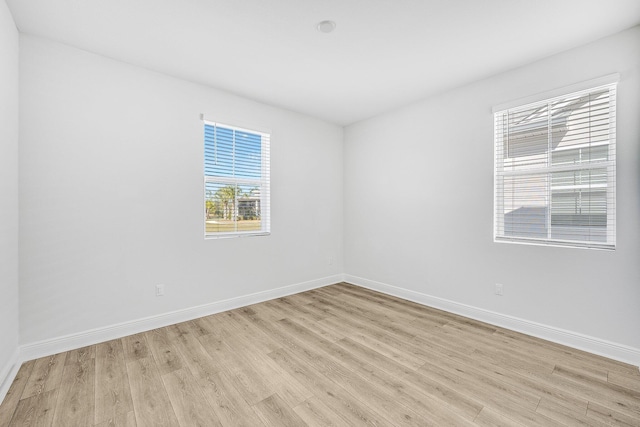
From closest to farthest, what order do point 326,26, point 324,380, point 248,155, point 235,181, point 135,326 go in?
point 324,380 → point 326,26 → point 135,326 → point 235,181 → point 248,155

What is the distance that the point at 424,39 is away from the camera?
92.7 inches

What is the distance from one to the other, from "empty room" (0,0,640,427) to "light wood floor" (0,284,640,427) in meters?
0.02

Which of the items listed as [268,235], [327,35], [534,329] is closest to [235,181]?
[268,235]

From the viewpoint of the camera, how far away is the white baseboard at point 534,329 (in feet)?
7.39

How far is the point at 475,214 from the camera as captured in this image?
10.3ft

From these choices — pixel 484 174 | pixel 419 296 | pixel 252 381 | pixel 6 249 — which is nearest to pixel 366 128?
pixel 484 174

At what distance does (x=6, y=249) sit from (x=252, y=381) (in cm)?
196

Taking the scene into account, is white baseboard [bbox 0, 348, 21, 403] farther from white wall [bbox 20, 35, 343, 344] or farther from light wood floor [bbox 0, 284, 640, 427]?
white wall [bbox 20, 35, 343, 344]

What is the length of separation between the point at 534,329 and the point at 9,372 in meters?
4.31

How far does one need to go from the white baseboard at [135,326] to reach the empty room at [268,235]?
2 centimetres

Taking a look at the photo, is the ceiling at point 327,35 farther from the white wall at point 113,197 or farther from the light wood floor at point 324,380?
the light wood floor at point 324,380

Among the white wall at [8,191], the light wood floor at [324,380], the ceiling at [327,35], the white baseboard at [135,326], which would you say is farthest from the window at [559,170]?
the white wall at [8,191]

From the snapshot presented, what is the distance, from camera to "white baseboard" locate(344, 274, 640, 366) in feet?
7.39

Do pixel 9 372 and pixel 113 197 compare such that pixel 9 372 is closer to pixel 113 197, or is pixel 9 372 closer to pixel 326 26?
pixel 113 197
